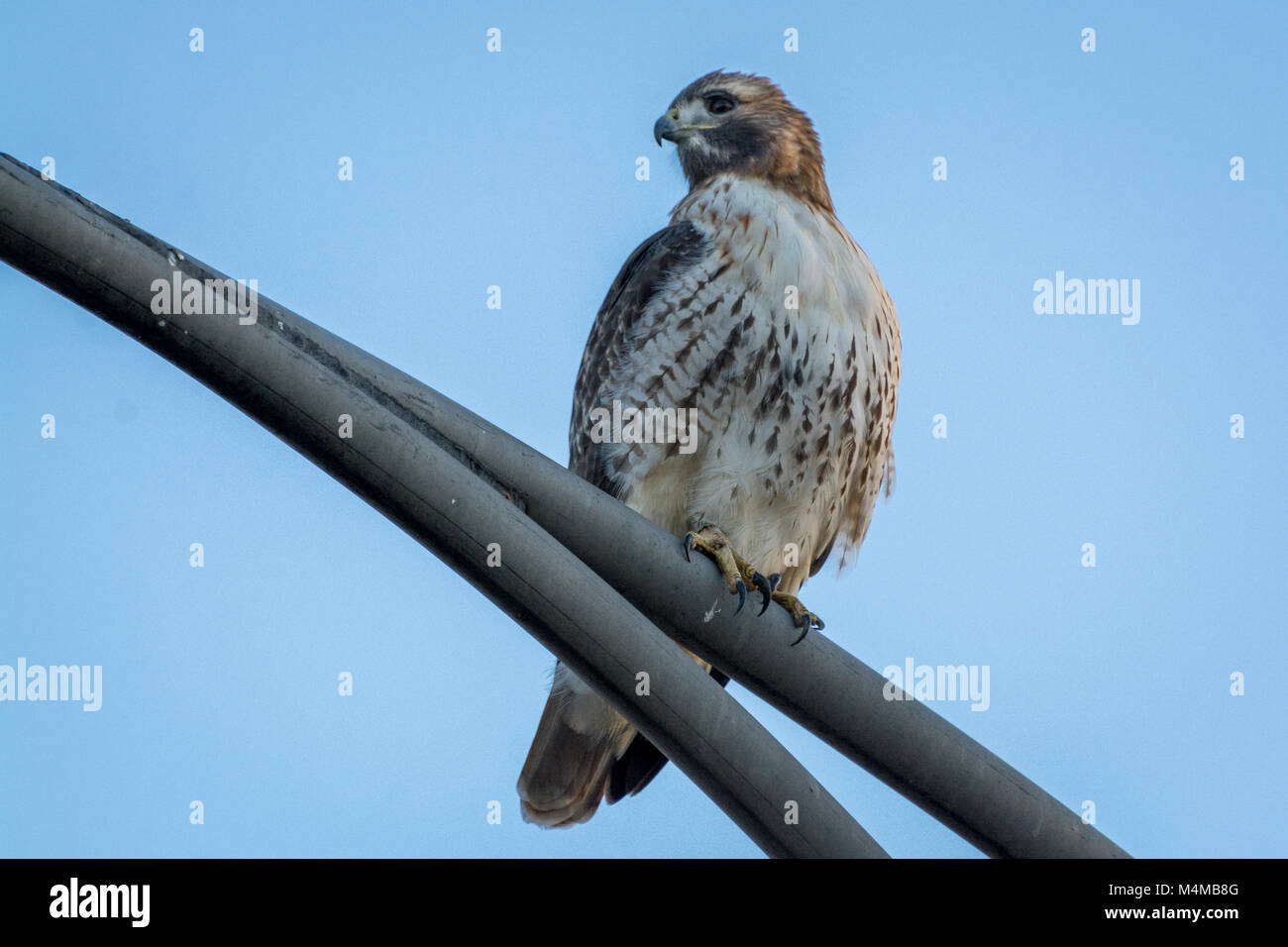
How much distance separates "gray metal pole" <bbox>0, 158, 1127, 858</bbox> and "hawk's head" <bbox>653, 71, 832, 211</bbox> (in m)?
3.39

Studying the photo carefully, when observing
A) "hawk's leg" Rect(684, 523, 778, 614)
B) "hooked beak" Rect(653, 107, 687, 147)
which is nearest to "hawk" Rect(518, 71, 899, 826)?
"hawk's leg" Rect(684, 523, 778, 614)

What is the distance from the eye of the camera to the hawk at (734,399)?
5004 mm

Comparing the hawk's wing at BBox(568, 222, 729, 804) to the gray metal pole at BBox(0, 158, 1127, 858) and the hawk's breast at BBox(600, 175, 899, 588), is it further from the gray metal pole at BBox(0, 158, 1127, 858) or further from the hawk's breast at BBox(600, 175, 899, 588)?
the gray metal pole at BBox(0, 158, 1127, 858)

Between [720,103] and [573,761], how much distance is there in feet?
9.50

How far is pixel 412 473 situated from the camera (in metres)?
2.39

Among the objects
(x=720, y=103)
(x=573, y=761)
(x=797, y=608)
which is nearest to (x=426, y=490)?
(x=797, y=608)

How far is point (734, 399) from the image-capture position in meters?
5.08

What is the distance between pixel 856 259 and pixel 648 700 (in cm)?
Result: 347

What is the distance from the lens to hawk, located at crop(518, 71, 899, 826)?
5004 mm

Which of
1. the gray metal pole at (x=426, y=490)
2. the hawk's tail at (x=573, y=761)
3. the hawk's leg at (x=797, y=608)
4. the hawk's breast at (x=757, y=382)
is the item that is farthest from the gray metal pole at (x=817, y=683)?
the hawk's breast at (x=757, y=382)

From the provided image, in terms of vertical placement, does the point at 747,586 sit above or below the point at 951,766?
above

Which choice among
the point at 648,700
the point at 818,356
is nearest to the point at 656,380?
the point at 818,356
